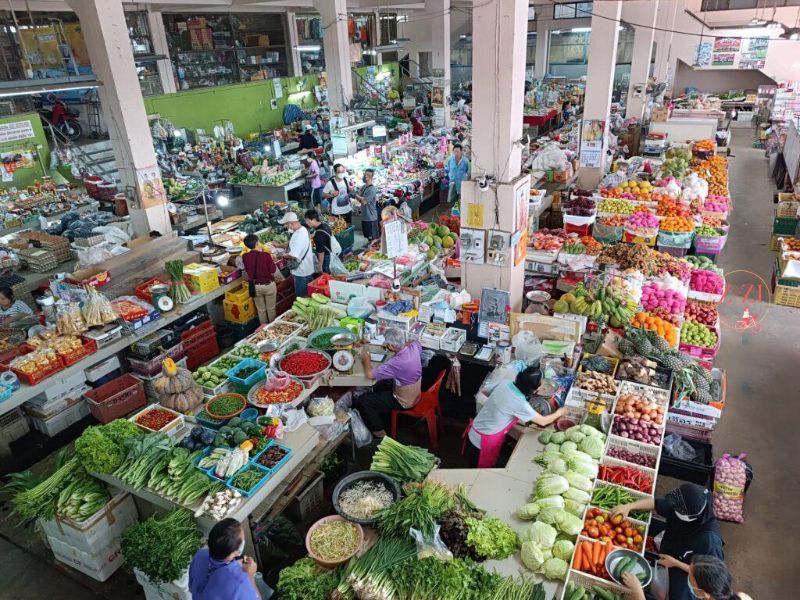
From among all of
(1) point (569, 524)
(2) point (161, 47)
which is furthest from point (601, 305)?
(2) point (161, 47)

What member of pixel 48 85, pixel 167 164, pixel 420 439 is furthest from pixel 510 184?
pixel 167 164

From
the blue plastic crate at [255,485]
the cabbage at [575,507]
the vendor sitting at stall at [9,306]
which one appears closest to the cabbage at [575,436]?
the cabbage at [575,507]

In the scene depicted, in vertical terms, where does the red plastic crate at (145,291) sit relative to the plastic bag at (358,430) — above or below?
above

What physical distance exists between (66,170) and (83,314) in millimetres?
7901

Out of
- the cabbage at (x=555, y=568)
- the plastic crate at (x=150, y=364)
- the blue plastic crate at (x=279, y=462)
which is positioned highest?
the blue plastic crate at (x=279, y=462)

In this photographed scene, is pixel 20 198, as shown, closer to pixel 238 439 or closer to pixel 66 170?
pixel 66 170

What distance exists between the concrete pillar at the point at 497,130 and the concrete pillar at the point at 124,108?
17.7ft

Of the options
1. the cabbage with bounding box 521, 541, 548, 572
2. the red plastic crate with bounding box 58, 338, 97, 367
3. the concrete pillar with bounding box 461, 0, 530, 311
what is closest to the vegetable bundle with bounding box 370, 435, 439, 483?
the cabbage with bounding box 521, 541, 548, 572

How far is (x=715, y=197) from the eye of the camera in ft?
35.6

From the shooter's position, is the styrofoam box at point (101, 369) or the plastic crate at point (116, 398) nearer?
the plastic crate at point (116, 398)

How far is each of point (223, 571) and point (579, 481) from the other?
2.67 meters

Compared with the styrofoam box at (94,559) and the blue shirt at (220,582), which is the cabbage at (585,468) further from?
the styrofoam box at (94,559)

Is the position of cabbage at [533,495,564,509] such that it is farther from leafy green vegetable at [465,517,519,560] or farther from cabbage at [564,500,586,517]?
leafy green vegetable at [465,517,519,560]

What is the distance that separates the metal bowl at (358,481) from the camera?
4278mm
